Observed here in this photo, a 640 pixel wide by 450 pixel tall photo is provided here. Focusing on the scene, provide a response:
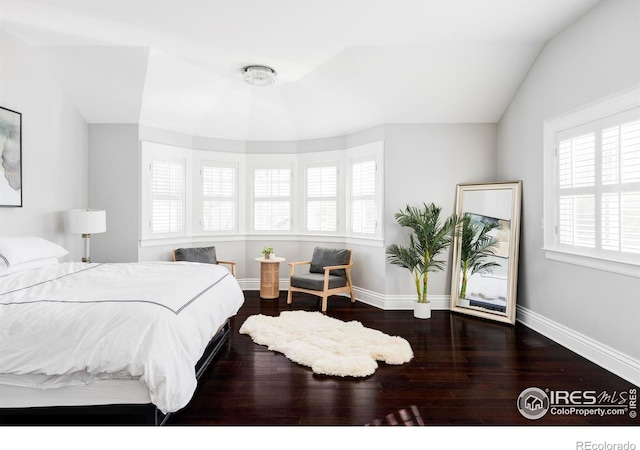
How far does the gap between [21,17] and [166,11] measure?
1428 millimetres

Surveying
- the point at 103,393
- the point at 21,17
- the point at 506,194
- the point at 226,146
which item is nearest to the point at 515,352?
the point at 506,194

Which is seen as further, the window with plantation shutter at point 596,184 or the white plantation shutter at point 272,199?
the white plantation shutter at point 272,199

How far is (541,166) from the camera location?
13.5ft

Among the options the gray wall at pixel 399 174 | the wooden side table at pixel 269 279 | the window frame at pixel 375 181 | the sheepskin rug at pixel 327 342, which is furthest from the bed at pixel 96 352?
the window frame at pixel 375 181

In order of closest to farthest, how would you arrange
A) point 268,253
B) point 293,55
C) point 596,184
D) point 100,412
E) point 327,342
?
point 100,412 < point 596,184 < point 327,342 < point 293,55 < point 268,253

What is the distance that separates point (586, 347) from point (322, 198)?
4.01 m

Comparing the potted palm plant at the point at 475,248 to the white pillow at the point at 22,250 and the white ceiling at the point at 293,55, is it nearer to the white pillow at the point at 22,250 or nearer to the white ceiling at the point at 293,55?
the white ceiling at the point at 293,55

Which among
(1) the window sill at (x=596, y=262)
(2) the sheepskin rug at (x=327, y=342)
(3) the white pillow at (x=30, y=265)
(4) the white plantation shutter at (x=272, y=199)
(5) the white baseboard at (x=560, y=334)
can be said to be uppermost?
(4) the white plantation shutter at (x=272, y=199)

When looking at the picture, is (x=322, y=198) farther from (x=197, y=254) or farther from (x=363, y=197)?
(x=197, y=254)

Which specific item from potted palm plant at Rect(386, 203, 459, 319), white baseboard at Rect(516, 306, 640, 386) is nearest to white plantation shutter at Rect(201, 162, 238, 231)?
potted palm plant at Rect(386, 203, 459, 319)

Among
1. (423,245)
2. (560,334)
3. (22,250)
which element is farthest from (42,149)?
(560,334)

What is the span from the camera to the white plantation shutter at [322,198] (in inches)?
239

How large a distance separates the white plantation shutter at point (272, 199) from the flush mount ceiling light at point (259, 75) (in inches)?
75.2

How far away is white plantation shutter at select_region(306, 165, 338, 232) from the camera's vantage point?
→ 20.0 feet
